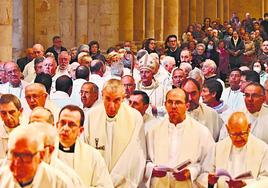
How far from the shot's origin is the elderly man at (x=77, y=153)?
784 centimetres

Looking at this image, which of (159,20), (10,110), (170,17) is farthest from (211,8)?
(10,110)

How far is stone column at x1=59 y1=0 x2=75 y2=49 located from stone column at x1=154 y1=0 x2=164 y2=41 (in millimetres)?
5239

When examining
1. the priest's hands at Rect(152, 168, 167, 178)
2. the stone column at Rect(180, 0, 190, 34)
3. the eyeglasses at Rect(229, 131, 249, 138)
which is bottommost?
the priest's hands at Rect(152, 168, 167, 178)

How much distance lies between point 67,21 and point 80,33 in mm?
476

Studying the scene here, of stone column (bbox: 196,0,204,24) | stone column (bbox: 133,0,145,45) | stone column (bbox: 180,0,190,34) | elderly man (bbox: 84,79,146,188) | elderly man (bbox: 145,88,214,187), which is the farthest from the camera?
stone column (bbox: 196,0,204,24)

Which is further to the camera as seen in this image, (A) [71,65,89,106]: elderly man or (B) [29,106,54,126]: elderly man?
(A) [71,65,89,106]: elderly man

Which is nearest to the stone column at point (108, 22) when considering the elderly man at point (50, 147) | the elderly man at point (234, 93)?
the elderly man at point (234, 93)

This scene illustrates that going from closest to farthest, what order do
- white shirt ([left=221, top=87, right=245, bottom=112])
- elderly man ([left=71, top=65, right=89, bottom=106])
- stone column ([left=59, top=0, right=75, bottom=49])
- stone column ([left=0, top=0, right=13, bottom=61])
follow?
white shirt ([left=221, top=87, right=245, bottom=112]), elderly man ([left=71, top=65, right=89, bottom=106]), stone column ([left=0, top=0, right=13, bottom=61]), stone column ([left=59, top=0, right=75, bottom=49])

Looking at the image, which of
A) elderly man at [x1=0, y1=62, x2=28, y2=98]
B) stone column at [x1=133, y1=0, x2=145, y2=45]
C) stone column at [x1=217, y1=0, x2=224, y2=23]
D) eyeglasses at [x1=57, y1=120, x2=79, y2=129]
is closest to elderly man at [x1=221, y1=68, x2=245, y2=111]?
elderly man at [x1=0, y1=62, x2=28, y2=98]

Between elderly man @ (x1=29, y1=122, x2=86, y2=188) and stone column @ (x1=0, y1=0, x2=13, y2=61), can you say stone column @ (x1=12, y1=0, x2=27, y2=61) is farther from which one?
elderly man @ (x1=29, y1=122, x2=86, y2=188)

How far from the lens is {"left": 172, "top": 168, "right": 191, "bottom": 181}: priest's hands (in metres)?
9.10

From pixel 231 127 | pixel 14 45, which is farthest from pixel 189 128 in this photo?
pixel 14 45

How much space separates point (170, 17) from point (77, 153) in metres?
21.0

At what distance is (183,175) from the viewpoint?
9117 millimetres
